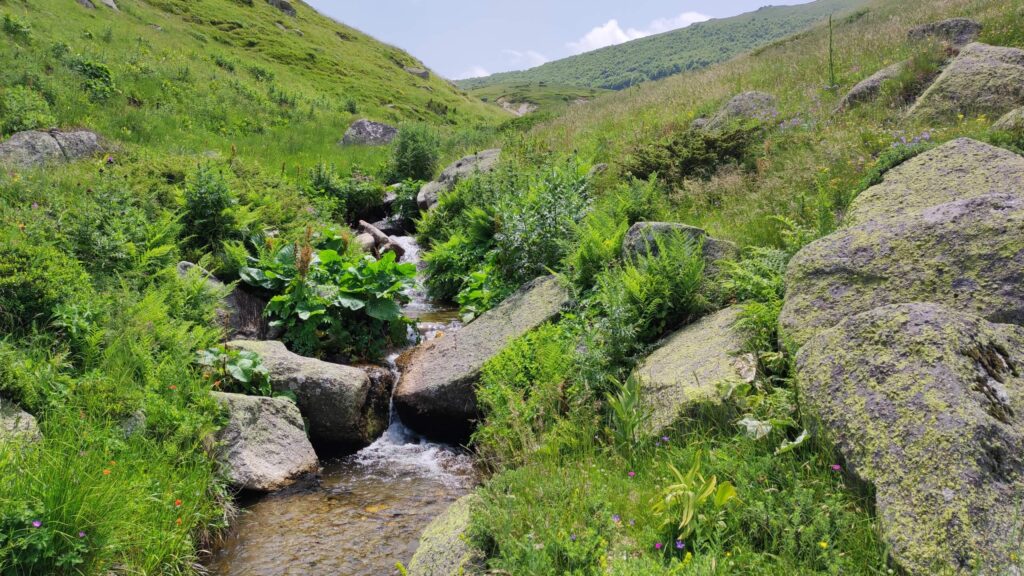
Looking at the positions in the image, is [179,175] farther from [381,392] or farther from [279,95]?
[279,95]

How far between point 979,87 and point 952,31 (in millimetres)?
5881

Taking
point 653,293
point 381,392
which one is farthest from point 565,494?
point 381,392

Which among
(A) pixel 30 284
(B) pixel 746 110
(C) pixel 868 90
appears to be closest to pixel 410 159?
(B) pixel 746 110

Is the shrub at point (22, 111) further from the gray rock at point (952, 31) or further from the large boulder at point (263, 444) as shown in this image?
the gray rock at point (952, 31)

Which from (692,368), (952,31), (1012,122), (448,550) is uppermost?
(952,31)

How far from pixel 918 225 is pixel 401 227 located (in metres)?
14.9

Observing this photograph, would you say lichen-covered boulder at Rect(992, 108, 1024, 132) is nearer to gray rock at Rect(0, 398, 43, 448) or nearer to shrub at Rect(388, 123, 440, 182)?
gray rock at Rect(0, 398, 43, 448)

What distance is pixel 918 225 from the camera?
4.82m

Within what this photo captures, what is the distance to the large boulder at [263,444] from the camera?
5.77m

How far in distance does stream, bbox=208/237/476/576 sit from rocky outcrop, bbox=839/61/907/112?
9.77 meters

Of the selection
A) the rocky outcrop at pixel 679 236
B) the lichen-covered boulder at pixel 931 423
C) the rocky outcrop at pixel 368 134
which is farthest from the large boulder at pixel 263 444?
the rocky outcrop at pixel 368 134

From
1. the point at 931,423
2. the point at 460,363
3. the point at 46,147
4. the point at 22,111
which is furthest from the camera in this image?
the point at 22,111

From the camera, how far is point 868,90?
1073cm

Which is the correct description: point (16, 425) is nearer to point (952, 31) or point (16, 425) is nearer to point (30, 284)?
point (30, 284)
